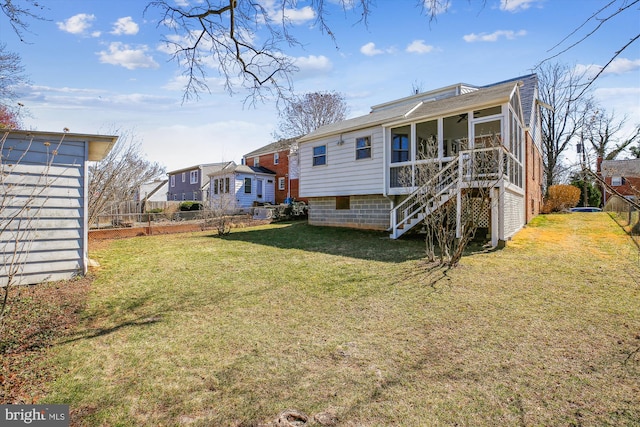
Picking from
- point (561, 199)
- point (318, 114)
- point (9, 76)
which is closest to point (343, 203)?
point (9, 76)

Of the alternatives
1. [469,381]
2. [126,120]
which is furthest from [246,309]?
[126,120]

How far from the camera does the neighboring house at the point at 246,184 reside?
2771cm

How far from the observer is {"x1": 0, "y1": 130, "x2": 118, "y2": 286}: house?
5.72 m

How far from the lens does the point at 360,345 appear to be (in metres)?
3.90

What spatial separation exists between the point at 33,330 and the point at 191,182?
34.3m

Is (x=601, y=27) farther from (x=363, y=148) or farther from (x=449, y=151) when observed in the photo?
(x=449, y=151)

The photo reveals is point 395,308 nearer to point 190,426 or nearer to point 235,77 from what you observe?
point 190,426

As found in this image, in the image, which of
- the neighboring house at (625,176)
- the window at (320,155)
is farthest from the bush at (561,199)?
the neighboring house at (625,176)

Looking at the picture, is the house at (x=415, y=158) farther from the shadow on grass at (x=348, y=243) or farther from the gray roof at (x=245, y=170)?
the gray roof at (x=245, y=170)

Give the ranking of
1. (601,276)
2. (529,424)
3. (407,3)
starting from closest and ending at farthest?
(529,424) < (407,3) < (601,276)

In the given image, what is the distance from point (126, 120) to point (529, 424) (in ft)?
50.7

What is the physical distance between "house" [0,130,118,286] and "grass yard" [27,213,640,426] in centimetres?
91

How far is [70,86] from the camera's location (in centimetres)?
855

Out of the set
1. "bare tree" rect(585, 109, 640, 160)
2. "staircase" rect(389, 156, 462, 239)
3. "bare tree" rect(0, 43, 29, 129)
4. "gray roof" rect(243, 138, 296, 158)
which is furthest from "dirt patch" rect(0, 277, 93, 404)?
"gray roof" rect(243, 138, 296, 158)
